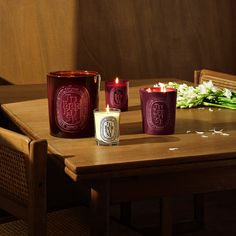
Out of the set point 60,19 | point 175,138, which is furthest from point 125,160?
point 60,19

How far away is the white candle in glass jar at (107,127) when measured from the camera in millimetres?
1490

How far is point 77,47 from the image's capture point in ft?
12.0

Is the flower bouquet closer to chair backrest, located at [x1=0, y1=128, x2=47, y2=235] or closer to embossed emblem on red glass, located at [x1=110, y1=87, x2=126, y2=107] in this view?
embossed emblem on red glass, located at [x1=110, y1=87, x2=126, y2=107]

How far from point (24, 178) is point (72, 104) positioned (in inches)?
11.2

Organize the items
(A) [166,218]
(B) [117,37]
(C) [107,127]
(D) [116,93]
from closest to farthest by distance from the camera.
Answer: (C) [107,127] → (A) [166,218] → (D) [116,93] → (B) [117,37]

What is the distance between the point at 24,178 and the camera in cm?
139

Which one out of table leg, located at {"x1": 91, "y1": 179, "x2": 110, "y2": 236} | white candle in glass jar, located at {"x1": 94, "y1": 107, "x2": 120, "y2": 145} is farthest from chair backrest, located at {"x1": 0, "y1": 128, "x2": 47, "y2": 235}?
white candle in glass jar, located at {"x1": 94, "y1": 107, "x2": 120, "y2": 145}

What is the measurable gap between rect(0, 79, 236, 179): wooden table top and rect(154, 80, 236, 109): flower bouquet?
3 cm

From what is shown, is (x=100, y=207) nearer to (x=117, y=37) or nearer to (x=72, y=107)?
(x=72, y=107)

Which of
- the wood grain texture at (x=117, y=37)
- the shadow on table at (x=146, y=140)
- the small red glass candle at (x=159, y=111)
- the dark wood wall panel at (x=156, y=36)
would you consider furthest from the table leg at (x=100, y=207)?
the dark wood wall panel at (x=156, y=36)

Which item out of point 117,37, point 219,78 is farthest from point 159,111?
point 117,37

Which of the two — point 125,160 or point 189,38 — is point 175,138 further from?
point 189,38

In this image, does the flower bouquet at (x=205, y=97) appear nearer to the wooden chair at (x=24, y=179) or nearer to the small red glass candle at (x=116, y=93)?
the small red glass candle at (x=116, y=93)

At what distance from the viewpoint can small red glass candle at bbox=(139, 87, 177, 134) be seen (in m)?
1.62
